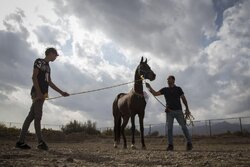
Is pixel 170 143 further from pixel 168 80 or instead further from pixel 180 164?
pixel 180 164

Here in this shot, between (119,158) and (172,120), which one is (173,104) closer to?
(172,120)

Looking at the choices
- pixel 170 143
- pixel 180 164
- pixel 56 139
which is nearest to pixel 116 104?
pixel 170 143

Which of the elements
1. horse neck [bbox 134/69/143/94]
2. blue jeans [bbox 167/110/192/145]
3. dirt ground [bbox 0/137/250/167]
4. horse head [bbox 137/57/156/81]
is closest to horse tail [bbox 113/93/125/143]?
horse neck [bbox 134/69/143/94]

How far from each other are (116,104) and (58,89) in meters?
5.30

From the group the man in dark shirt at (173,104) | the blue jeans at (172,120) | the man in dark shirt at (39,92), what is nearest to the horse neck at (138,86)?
the man in dark shirt at (173,104)

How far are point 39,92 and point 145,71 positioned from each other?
15.0ft

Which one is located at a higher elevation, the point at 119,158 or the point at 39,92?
the point at 39,92

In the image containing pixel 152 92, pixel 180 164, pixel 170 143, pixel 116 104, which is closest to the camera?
pixel 180 164

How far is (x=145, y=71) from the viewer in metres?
11.6

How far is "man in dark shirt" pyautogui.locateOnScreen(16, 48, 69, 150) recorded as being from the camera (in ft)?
27.3

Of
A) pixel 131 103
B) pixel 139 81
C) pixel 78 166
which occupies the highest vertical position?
pixel 139 81

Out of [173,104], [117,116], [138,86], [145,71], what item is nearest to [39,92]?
[138,86]

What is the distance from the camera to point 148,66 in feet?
38.8

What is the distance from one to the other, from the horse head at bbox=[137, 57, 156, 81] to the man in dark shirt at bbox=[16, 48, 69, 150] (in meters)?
3.66
